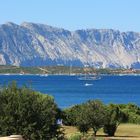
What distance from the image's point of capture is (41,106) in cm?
2922

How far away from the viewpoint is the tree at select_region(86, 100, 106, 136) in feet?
140

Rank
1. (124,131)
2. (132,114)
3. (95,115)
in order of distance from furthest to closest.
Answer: (132,114) < (124,131) < (95,115)

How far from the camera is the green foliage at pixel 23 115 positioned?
28453 mm

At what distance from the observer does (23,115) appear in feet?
93.0

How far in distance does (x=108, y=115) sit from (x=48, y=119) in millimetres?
14882

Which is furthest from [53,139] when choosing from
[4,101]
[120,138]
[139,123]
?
[139,123]

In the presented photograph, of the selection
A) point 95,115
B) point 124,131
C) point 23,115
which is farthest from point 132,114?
point 23,115

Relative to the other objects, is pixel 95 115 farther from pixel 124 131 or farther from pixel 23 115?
pixel 23 115

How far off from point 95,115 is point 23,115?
49.3ft

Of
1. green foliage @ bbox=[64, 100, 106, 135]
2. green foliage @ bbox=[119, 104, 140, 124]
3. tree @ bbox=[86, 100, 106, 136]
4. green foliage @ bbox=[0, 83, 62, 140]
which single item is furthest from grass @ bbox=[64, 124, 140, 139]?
green foliage @ bbox=[0, 83, 62, 140]

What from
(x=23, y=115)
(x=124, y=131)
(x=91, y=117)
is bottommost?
(x=124, y=131)

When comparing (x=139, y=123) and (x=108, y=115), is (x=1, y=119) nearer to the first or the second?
(x=108, y=115)

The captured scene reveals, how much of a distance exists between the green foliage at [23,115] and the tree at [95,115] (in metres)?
13.6

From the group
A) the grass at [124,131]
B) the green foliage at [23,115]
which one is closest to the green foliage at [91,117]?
the grass at [124,131]
